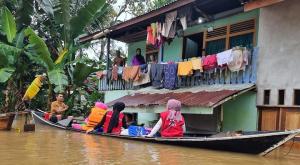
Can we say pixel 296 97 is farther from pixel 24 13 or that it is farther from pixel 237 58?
pixel 24 13

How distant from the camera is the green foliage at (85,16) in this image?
50.4 feet

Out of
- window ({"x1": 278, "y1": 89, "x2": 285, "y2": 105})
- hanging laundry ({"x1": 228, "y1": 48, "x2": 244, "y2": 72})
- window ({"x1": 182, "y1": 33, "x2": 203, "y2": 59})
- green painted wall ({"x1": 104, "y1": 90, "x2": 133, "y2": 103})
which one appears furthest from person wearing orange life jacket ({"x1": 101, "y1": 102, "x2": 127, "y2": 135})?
green painted wall ({"x1": 104, "y1": 90, "x2": 133, "y2": 103})

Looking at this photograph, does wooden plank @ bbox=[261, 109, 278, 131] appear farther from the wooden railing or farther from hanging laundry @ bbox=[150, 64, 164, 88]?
hanging laundry @ bbox=[150, 64, 164, 88]

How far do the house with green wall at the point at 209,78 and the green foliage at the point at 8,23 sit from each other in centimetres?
385

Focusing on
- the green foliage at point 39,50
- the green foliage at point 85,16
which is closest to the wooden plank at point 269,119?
the green foliage at point 85,16

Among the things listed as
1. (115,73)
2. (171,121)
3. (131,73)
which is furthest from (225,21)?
(115,73)

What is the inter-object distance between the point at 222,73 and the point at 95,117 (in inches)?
149

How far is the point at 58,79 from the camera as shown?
1509cm

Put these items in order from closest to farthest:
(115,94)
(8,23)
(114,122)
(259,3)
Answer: (259,3) → (114,122) → (8,23) → (115,94)

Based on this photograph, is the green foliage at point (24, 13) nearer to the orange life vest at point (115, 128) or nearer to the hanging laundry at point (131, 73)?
the hanging laundry at point (131, 73)

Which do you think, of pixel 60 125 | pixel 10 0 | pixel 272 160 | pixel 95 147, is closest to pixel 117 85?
pixel 60 125

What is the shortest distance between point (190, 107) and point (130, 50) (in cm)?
839

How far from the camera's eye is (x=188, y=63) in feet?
41.2

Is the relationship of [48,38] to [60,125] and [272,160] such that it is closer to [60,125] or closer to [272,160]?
[60,125]
